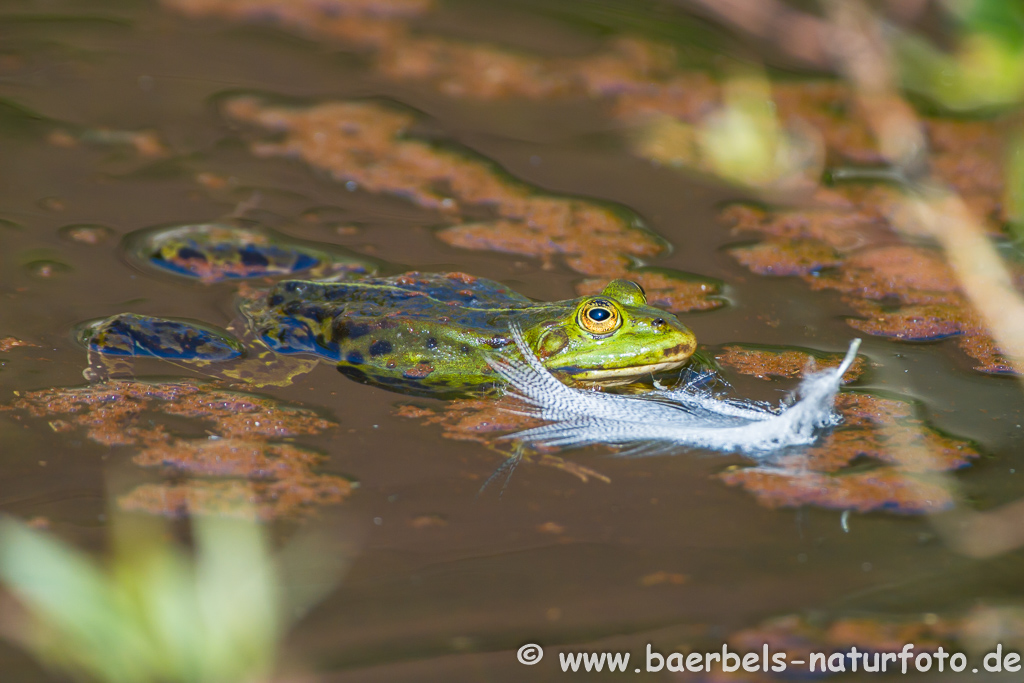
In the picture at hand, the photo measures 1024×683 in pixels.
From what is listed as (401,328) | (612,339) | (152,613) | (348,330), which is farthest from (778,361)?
(152,613)

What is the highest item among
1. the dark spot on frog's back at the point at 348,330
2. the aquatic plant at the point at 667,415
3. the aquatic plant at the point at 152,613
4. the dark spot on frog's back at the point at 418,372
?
the dark spot on frog's back at the point at 348,330

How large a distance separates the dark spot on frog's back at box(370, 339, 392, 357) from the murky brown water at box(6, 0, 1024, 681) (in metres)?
0.19

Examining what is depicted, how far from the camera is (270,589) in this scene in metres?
2.61

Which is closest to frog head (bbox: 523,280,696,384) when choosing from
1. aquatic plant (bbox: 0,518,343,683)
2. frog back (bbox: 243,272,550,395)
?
frog back (bbox: 243,272,550,395)

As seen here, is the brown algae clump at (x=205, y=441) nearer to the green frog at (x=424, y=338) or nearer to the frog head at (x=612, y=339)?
the green frog at (x=424, y=338)

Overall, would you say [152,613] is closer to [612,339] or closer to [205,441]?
[205,441]

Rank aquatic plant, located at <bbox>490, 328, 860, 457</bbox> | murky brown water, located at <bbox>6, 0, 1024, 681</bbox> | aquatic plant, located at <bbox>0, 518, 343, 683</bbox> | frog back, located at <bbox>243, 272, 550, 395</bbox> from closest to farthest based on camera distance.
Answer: aquatic plant, located at <bbox>0, 518, 343, 683</bbox>
murky brown water, located at <bbox>6, 0, 1024, 681</bbox>
aquatic plant, located at <bbox>490, 328, 860, 457</bbox>
frog back, located at <bbox>243, 272, 550, 395</bbox>

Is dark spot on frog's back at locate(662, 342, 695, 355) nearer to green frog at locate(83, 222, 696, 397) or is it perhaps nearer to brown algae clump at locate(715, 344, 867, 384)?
green frog at locate(83, 222, 696, 397)

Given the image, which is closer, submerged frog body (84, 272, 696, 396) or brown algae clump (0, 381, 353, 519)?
brown algae clump (0, 381, 353, 519)

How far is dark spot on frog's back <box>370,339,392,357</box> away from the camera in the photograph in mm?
3916

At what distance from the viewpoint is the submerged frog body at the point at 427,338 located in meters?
3.80

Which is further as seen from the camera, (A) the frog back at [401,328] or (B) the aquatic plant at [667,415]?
(A) the frog back at [401,328]

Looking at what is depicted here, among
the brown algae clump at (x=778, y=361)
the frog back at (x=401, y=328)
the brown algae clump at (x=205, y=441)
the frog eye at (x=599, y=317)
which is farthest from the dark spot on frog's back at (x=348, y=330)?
the brown algae clump at (x=778, y=361)

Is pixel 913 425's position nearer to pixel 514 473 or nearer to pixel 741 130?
pixel 514 473
